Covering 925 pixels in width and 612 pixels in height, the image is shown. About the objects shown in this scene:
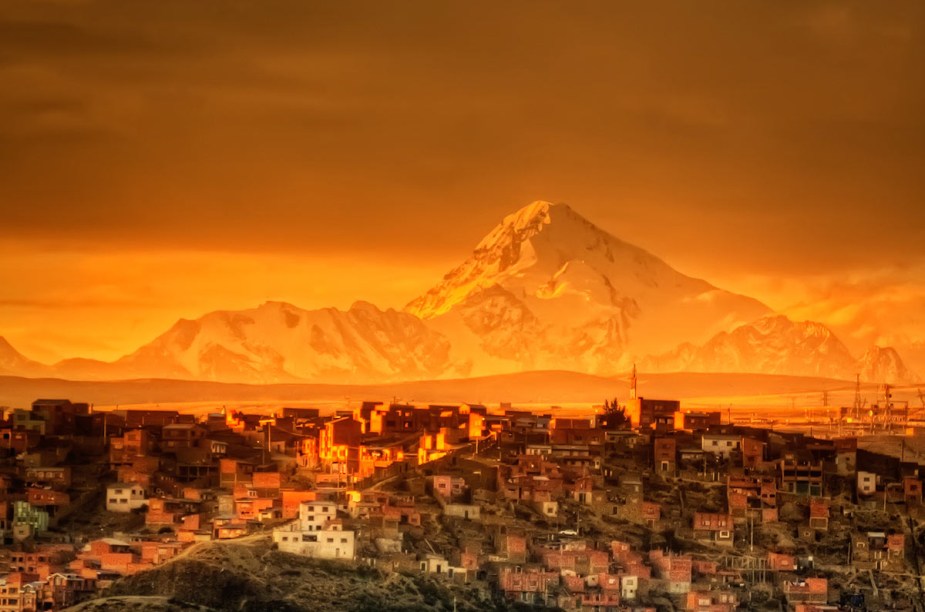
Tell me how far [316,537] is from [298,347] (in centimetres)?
6041

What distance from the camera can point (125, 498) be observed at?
51.9 meters

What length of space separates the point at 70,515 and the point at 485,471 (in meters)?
7.60

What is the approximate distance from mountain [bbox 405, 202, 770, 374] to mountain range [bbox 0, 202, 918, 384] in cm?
7

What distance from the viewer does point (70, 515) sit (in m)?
51.3

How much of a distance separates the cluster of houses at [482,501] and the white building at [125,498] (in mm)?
45

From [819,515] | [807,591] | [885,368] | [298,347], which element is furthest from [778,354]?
[807,591]

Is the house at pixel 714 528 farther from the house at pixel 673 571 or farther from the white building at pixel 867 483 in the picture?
the white building at pixel 867 483

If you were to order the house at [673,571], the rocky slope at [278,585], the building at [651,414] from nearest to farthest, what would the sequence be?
the rocky slope at [278,585] → the house at [673,571] → the building at [651,414]

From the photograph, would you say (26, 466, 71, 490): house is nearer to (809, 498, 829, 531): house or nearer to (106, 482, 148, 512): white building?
(106, 482, 148, 512): white building

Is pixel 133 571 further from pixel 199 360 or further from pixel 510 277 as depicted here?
pixel 510 277

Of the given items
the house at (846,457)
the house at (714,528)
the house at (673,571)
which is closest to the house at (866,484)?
the house at (846,457)

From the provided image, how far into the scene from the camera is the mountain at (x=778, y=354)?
347ft

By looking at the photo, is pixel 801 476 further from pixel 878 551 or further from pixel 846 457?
pixel 878 551

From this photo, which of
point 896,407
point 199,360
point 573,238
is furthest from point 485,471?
point 573,238
